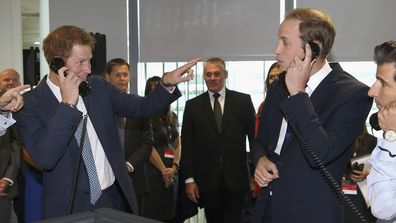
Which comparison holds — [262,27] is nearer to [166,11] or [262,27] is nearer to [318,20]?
[166,11]

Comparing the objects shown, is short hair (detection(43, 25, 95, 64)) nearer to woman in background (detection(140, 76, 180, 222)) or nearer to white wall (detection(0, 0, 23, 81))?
woman in background (detection(140, 76, 180, 222))

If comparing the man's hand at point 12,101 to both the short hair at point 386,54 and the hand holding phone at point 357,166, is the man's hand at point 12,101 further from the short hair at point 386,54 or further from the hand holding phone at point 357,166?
the hand holding phone at point 357,166

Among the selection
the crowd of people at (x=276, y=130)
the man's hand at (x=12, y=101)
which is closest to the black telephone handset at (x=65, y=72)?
the crowd of people at (x=276, y=130)

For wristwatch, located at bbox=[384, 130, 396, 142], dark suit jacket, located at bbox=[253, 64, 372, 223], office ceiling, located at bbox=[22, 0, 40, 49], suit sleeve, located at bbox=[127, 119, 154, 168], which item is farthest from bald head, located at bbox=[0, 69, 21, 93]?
office ceiling, located at bbox=[22, 0, 40, 49]

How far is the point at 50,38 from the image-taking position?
226cm

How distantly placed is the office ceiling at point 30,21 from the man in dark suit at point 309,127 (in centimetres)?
753

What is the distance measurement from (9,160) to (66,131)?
6.59 feet

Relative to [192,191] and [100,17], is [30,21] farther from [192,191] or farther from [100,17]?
[192,191]

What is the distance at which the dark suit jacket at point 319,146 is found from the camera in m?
1.70

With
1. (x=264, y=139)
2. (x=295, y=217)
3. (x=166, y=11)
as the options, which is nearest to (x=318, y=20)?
(x=264, y=139)

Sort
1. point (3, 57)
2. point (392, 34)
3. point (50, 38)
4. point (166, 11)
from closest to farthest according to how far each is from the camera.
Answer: point (50, 38) → point (392, 34) → point (166, 11) → point (3, 57)

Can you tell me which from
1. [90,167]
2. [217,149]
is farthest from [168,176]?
[90,167]

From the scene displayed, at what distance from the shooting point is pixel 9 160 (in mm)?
3771

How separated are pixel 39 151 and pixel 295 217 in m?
1.13
